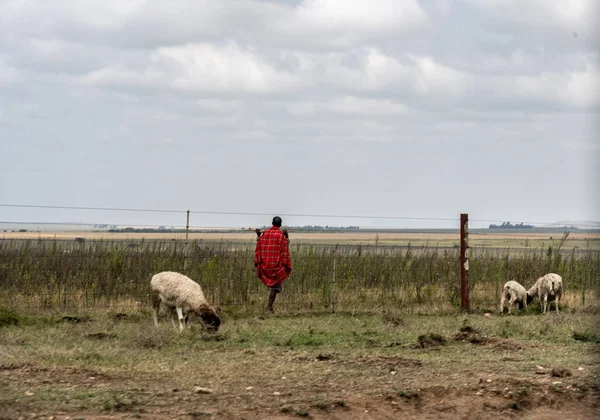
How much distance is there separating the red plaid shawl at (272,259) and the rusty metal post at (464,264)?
358 centimetres

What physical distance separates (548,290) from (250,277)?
5.78 m

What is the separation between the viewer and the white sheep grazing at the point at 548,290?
58.2 feet

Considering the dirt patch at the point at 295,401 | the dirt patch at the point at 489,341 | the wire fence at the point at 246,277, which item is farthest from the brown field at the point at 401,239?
the dirt patch at the point at 295,401

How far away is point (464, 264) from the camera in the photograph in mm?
18047

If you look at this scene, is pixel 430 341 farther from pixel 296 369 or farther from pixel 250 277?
pixel 250 277

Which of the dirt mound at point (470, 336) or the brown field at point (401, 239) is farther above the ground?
the brown field at point (401, 239)

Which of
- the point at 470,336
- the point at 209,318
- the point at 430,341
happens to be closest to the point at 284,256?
the point at 209,318

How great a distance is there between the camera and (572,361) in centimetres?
1143

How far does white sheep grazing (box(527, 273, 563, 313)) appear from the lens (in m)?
17.8

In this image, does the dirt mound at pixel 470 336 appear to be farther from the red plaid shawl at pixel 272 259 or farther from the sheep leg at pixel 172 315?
the sheep leg at pixel 172 315

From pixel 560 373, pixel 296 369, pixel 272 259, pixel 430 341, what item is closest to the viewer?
pixel 560 373

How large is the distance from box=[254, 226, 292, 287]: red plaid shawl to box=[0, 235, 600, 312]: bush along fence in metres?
0.86

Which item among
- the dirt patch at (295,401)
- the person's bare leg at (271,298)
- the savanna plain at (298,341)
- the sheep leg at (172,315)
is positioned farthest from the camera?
the person's bare leg at (271,298)

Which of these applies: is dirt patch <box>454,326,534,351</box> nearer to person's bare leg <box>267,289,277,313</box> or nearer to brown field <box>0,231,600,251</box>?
person's bare leg <box>267,289,277,313</box>
